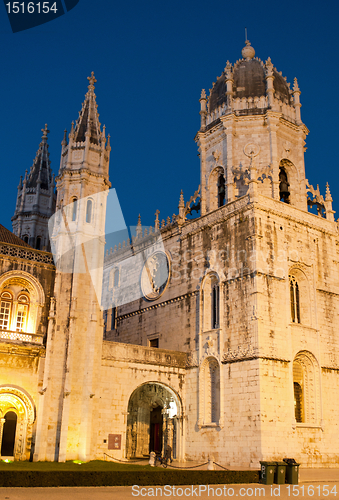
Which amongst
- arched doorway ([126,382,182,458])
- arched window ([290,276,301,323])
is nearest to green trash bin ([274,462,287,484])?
arched window ([290,276,301,323])

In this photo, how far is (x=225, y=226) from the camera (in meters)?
30.7

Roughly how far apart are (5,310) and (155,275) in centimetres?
1380

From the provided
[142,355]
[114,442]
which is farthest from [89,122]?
[114,442]

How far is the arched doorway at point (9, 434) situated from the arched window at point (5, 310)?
4.29 m

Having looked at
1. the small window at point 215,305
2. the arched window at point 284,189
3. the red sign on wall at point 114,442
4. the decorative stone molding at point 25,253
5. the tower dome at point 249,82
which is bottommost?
the red sign on wall at point 114,442

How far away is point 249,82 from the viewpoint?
113ft

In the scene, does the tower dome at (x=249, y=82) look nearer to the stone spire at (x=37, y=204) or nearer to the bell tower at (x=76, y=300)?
the bell tower at (x=76, y=300)

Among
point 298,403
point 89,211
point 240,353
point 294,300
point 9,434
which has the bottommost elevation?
point 9,434

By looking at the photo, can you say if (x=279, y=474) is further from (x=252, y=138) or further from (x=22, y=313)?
(x=252, y=138)

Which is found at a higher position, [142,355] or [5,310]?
[5,310]

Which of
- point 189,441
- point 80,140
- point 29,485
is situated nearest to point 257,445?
point 189,441

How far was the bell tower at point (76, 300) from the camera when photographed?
24.3 metres

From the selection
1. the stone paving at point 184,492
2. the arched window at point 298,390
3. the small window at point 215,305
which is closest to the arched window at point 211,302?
the small window at point 215,305

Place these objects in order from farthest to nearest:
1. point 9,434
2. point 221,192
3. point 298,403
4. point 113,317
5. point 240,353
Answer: point 113,317
point 221,192
point 298,403
point 240,353
point 9,434
